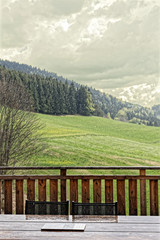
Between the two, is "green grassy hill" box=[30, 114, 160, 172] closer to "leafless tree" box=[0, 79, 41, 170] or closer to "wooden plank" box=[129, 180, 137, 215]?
"leafless tree" box=[0, 79, 41, 170]

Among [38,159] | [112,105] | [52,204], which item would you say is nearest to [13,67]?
[38,159]

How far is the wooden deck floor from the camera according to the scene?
191cm

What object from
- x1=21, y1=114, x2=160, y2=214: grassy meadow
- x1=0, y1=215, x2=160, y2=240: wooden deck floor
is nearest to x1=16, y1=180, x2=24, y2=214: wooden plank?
x1=0, y1=215, x2=160, y2=240: wooden deck floor

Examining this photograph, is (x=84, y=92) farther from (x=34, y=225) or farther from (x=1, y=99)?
(x=34, y=225)

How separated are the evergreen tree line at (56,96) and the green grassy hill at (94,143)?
93cm

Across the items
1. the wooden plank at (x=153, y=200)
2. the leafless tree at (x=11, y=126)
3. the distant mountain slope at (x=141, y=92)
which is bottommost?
the wooden plank at (x=153, y=200)

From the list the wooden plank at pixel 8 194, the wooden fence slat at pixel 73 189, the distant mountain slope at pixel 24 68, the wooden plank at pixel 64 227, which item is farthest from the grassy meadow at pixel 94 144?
the wooden plank at pixel 64 227

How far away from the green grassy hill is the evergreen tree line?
93 centimetres

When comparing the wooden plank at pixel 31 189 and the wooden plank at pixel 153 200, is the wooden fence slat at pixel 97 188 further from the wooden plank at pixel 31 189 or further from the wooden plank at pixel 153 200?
the wooden plank at pixel 31 189

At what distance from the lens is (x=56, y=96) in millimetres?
28062

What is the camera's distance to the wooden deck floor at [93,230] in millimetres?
1909

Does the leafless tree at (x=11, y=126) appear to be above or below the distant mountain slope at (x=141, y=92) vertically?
below

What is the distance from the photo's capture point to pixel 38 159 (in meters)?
16.2

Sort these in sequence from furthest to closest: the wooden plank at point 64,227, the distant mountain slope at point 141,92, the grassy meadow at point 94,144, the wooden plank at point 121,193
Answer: the grassy meadow at point 94,144 → the distant mountain slope at point 141,92 → the wooden plank at point 121,193 → the wooden plank at point 64,227
